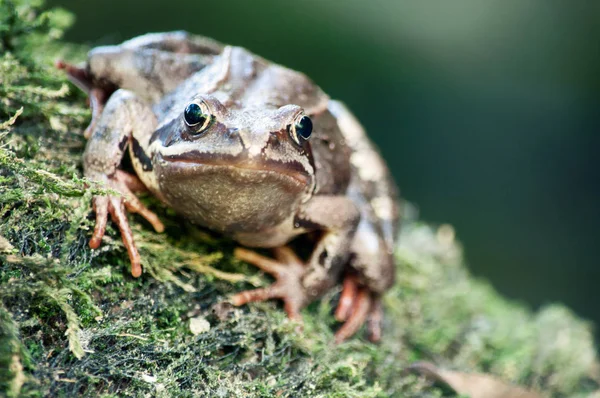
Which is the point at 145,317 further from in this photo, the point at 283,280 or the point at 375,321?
the point at 375,321

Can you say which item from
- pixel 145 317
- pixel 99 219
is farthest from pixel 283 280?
pixel 99 219

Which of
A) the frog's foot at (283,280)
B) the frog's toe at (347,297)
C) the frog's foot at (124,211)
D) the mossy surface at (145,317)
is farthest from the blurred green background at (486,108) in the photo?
the frog's foot at (124,211)

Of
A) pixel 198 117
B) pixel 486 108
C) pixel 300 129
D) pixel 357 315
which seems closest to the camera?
pixel 198 117

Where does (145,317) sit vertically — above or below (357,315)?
below

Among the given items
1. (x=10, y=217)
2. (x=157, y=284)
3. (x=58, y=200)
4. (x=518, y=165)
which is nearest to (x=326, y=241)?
(x=157, y=284)

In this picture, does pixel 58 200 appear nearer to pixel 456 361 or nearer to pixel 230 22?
pixel 456 361

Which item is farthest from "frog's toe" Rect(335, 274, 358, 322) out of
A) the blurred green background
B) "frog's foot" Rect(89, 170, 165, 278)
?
the blurred green background

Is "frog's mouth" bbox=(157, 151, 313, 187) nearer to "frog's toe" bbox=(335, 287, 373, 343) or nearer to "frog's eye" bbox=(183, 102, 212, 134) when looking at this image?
"frog's eye" bbox=(183, 102, 212, 134)
